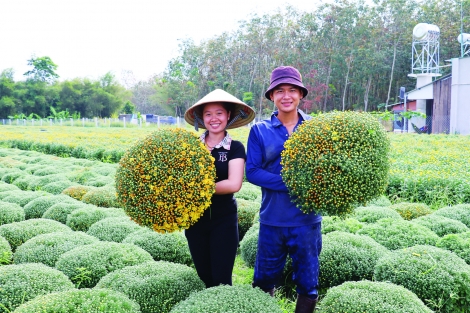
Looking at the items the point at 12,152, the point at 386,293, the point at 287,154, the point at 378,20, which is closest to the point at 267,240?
the point at 287,154

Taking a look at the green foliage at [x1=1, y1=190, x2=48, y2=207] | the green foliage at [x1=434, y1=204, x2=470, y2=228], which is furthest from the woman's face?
the green foliage at [x1=1, y1=190, x2=48, y2=207]

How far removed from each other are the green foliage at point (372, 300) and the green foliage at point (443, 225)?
1998mm

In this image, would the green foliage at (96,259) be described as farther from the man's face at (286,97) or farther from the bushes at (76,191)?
the bushes at (76,191)

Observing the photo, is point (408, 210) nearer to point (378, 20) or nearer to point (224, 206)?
point (224, 206)

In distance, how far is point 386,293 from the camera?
3.53 m

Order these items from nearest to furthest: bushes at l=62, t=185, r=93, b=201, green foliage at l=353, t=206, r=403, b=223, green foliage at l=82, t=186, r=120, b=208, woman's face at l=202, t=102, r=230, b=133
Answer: woman's face at l=202, t=102, r=230, b=133 → green foliage at l=353, t=206, r=403, b=223 → green foliage at l=82, t=186, r=120, b=208 → bushes at l=62, t=185, r=93, b=201

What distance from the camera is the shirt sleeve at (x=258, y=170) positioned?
3.35 m

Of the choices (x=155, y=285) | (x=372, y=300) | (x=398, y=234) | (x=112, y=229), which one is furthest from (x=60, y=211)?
(x=372, y=300)

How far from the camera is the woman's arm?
3441mm

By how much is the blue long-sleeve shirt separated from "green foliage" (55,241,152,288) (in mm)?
1779

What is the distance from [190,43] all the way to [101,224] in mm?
51917

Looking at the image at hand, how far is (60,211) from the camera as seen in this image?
6762 millimetres

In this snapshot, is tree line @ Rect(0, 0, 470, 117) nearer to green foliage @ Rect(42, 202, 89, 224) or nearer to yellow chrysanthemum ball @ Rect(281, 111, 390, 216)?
green foliage @ Rect(42, 202, 89, 224)

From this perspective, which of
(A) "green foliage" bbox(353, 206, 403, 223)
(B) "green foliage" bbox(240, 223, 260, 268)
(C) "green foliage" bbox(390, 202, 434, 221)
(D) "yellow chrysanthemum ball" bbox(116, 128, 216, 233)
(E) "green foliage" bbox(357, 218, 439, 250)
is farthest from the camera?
(C) "green foliage" bbox(390, 202, 434, 221)
